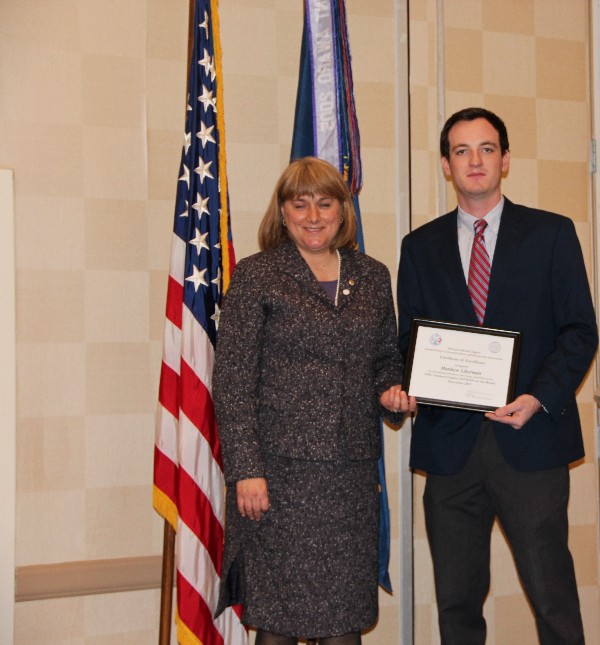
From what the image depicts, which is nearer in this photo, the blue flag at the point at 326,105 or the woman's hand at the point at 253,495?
the woman's hand at the point at 253,495

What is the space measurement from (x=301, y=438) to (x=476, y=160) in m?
1.00

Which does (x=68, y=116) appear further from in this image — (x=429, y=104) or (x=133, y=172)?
(x=429, y=104)

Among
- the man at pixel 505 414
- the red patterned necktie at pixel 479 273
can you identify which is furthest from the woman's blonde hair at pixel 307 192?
the red patterned necktie at pixel 479 273

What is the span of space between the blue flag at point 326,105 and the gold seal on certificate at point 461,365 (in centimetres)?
63

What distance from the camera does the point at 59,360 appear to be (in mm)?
2977

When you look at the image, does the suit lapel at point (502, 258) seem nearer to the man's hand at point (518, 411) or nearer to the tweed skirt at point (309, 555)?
the man's hand at point (518, 411)

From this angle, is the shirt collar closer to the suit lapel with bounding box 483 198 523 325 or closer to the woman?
the suit lapel with bounding box 483 198 523 325

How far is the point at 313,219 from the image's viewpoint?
233 centimetres

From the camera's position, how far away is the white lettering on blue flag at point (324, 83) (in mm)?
2805

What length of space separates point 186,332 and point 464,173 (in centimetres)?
104

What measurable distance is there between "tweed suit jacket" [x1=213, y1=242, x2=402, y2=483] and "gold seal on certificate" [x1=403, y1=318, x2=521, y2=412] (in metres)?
0.14

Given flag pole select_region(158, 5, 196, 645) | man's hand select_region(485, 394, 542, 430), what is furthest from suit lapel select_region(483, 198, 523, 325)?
flag pole select_region(158, 5, 196, 645)

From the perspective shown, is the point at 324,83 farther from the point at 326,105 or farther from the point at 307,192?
the point at 307,192

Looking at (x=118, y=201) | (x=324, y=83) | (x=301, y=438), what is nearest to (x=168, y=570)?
(x=301, y=438)
